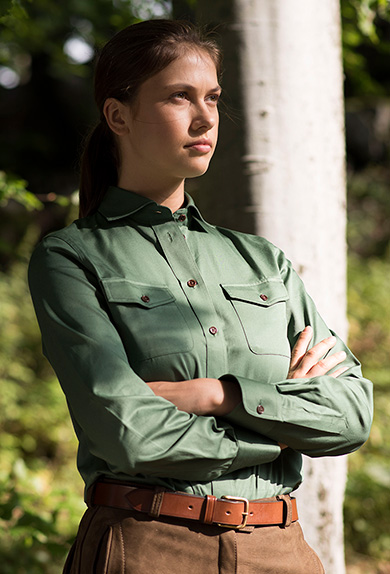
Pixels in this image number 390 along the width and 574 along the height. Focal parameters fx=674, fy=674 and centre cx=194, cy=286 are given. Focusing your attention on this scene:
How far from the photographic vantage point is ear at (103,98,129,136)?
1.96m

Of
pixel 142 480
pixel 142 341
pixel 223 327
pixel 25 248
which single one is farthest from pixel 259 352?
pixel 25 248

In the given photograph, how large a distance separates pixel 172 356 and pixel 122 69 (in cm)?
84

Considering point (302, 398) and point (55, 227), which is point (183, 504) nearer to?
Answer: point (302, 398)

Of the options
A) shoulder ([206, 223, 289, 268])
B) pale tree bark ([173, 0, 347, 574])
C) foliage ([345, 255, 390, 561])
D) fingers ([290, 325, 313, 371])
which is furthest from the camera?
foliage ([345, 255, 390, 561])

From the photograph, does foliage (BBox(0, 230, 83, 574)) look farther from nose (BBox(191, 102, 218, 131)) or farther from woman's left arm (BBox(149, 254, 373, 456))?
nose (BBox(191, 102, 218, 131))

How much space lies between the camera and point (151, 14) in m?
4.40

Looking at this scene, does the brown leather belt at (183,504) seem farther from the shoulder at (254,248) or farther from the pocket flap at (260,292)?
the shoulder at (254,248)

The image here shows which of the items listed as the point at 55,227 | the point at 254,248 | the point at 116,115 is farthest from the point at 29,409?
the point at 116,115

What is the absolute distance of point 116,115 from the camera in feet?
6.52

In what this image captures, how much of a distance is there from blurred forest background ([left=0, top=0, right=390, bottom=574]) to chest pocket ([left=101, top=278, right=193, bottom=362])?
3.61 ft

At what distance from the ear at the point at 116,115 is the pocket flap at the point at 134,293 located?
0.49 metres

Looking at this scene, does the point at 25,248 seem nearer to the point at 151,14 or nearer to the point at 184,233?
the point at 151,14

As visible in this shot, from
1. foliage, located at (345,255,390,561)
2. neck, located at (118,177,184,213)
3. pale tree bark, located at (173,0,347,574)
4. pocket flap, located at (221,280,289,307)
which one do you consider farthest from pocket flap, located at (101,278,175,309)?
foliage, located at (345,255,390,561)

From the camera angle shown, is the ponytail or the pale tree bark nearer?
the ponytail
